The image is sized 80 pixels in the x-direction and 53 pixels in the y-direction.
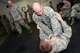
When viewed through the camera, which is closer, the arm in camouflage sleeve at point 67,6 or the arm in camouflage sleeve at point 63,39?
the arm in camouflage sleeve at point 63,39

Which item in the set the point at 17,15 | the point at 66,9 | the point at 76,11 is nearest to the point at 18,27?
the point at 17,15

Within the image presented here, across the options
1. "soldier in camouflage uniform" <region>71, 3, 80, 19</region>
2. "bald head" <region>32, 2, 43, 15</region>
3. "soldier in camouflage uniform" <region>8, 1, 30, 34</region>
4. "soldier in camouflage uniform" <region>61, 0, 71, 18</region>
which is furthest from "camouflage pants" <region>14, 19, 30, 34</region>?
"bald head" <region>32, 2, 43, 15</region>

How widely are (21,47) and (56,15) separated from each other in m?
1.82

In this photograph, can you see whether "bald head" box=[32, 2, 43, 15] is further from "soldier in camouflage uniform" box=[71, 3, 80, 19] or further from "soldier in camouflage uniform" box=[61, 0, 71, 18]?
"soldier in camouflage uniform" box=[61, 0, 71, 18]

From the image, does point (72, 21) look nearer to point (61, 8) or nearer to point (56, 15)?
point (61, 8)

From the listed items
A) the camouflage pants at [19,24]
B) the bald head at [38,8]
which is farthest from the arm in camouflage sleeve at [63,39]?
the camouflage pants at [19,24]

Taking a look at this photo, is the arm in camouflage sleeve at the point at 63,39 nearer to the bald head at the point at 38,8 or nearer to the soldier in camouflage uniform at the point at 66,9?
the bald head at the point at 38,8

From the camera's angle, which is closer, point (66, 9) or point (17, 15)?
point (17, 15)

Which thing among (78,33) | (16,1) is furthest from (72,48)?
(16,1)

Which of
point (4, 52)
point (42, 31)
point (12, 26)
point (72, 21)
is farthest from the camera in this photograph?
point (12, 26)

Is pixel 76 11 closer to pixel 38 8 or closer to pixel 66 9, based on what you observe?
pixel 66 9

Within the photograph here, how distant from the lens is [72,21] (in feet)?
16.1

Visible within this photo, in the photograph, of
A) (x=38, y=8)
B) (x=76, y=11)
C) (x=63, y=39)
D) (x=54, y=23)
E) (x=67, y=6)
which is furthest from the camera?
(x=67, y=6)

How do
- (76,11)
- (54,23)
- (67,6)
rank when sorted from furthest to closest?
(67,6), (76,11), (54,23)
